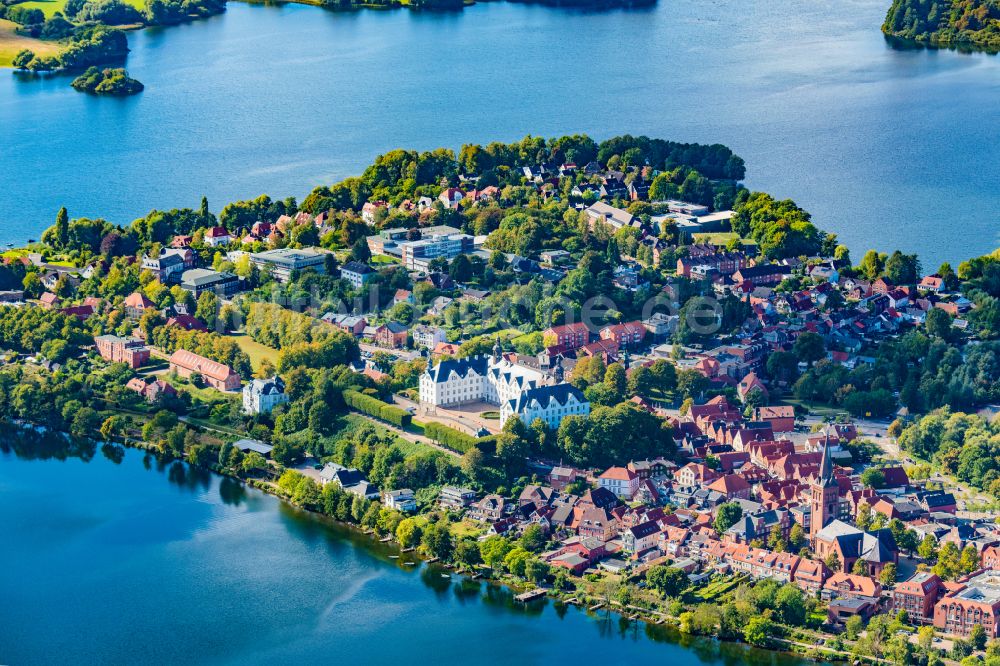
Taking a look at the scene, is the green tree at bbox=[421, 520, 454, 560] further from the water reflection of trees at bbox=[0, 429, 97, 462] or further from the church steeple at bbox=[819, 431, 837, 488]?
the water reflection of trees at bbox=[0, 429, 97, 462]

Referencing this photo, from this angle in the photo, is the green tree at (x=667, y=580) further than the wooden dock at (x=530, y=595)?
No

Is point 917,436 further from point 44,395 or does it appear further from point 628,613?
A: point 44,395

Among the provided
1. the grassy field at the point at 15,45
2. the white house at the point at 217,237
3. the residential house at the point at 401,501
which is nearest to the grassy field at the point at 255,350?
the white house at the point at 217,237

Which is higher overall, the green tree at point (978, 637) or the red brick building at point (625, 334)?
the red brick building at point (625, 334)

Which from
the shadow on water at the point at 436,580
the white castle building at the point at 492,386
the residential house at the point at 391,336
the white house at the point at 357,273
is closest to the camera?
the shadow on water at the point at 436,580

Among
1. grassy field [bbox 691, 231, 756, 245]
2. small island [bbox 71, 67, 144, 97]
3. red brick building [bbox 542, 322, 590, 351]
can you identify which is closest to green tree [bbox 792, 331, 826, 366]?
red brick building [bbox 542, 322, 590, 351]

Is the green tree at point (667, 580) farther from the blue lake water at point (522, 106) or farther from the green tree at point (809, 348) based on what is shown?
the blue lake water at point (522, 106)
